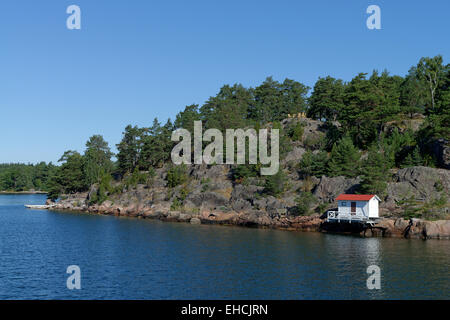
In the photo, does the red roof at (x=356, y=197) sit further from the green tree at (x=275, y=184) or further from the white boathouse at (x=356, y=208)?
the green tree at (x=275, y=184)

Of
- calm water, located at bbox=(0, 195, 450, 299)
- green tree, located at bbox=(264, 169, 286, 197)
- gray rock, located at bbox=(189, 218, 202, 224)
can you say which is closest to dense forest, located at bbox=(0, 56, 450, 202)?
green tree, located at bbox=(264, 169, 286, 197)

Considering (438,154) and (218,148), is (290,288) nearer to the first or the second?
(438,154)

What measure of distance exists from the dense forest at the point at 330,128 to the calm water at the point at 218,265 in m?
21.7

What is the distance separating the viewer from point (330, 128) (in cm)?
11062

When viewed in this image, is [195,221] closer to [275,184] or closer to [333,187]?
[275,184]

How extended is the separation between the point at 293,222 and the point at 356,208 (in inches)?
483

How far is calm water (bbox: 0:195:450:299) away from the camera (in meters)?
37.0

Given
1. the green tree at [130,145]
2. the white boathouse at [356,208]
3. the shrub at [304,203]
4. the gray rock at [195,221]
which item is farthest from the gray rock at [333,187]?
the green tree at [130,145]

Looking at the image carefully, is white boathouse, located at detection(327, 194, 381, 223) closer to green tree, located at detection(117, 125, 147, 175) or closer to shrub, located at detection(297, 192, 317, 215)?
shrub, located at detection(297, 192, 317, 215)

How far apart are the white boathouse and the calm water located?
479 centimetres

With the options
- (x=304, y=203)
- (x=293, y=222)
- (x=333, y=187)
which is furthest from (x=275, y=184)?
(x=333, y=187)

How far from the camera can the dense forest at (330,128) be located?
8444 centimetres

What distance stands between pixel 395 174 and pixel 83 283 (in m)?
61.7

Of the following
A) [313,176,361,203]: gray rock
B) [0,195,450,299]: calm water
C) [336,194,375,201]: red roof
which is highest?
[313,176,361,203]: gray rock
